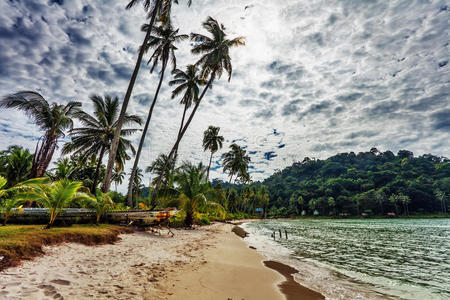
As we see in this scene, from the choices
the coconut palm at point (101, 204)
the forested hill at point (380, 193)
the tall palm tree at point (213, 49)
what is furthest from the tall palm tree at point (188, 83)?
the forested hill at point (380, 193)

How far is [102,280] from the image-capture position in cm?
364

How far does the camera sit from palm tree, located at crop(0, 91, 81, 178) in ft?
52.3

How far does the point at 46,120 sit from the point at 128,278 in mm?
20263

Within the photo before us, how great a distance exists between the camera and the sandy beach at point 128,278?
3017 mm

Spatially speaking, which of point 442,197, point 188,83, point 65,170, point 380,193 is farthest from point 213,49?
point 442,197

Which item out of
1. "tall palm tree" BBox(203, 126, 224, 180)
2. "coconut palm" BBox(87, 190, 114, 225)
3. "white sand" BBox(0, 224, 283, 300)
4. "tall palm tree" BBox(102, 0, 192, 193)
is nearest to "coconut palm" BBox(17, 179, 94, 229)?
"white sand" BBox(0, 224, 283, 300)

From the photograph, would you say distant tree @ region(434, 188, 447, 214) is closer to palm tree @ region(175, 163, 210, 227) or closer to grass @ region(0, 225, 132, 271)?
palm tree @ region(175, 163, 210, 227)

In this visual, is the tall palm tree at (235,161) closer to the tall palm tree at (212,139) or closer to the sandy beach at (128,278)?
the tall palm tree at (212,139)

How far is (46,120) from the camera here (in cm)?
1764

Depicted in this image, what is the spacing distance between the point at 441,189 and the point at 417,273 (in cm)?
9715

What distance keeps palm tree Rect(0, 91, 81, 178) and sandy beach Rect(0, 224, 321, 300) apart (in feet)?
52.5

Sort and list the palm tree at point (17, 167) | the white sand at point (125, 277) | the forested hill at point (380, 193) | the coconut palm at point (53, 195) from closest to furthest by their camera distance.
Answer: the white sand at point (125, 277) < the coconut palm at point (53, 195) < the palm tree at point (17, 167) < the forested hill at point (380, 193)

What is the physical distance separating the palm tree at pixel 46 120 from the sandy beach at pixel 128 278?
16001 millimetres

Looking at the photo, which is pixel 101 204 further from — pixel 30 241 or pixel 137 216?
pixel 30 241
